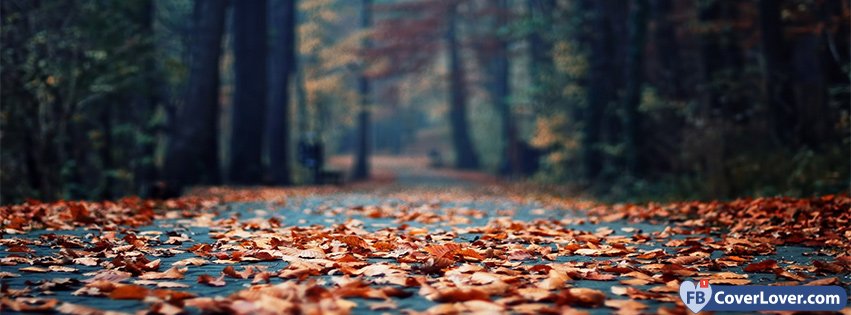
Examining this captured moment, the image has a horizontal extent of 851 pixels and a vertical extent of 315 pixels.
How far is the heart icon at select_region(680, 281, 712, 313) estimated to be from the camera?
3998 mm

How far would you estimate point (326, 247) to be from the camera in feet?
20.0

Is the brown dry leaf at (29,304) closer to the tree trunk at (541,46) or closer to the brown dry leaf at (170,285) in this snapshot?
the brown dry leaf at (170,285)

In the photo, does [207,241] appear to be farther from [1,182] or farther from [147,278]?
[1,182]

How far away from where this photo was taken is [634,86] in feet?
52.8

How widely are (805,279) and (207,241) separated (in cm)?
420

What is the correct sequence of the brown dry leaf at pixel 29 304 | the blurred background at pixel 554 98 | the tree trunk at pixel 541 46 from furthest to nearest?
the tree trunk at pixel 541 46, the blurred background at pixel 554 98, the brown dry leaf at pixel 29 304

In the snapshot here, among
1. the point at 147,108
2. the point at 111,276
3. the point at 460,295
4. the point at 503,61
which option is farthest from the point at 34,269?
the point at 503,61

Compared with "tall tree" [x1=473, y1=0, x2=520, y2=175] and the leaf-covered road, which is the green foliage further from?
"tall tree" [x1=473, y1=0, x2=520, y2=175]

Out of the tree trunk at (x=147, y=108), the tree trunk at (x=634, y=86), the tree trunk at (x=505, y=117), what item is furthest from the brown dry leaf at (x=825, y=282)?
the tree trunk at (x=505, y=117)

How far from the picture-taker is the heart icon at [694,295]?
4.00 metres

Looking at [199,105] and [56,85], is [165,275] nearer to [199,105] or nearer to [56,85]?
[56,85]

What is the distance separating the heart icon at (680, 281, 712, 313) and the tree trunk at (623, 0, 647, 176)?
12067 millimetres

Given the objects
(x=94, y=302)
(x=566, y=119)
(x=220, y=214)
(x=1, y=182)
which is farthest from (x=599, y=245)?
(x=566, y=119)

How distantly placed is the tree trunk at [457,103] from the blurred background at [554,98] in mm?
8296
